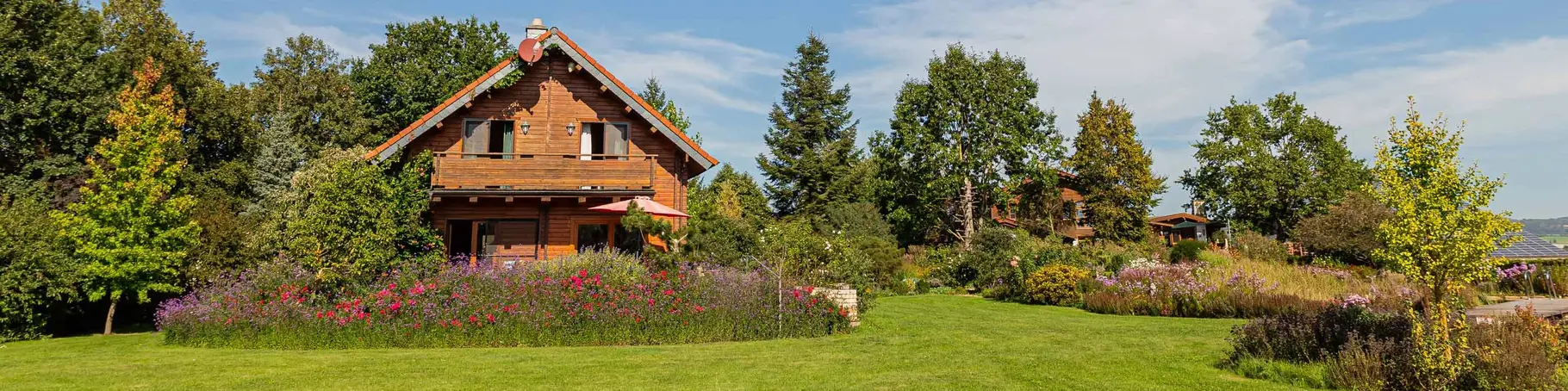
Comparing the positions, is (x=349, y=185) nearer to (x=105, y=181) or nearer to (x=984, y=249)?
(x=105, y=181)

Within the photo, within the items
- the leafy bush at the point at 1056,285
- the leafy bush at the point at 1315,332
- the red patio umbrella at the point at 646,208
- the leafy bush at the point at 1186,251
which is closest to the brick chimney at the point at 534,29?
the red patio umbrella at the point at 646,208

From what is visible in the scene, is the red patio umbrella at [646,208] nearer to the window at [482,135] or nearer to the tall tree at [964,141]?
the window at [482,135]

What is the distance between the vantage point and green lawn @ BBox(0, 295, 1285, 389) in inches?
348

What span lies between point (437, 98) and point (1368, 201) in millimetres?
→ 39548

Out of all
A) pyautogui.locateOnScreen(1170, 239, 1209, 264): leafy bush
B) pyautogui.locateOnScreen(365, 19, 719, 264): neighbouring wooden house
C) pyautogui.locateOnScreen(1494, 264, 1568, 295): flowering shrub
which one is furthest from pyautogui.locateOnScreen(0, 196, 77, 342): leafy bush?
pyautogui.locateOnScreen(1170, 239, 1209, 264): leafy bush

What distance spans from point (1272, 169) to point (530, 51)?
138 feet

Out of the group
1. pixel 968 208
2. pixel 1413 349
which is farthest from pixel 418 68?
pixel 1413 349

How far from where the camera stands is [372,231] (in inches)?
606

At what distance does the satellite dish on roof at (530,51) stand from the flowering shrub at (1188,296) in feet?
50.2

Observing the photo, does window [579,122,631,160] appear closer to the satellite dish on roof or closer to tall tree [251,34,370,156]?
the satellite dish on roof

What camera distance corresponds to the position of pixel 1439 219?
7.14 meters

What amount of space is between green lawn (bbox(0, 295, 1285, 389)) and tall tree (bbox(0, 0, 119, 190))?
500 inches

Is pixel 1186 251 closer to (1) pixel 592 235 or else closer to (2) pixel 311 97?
(1) pixel 592 235

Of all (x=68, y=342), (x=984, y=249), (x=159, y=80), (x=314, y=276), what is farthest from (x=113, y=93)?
(x=984, y=249)
